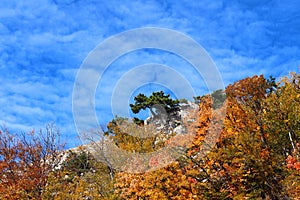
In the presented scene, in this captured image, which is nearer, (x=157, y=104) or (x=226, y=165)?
(x=226, y=165)

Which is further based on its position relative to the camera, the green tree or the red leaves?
the green tree

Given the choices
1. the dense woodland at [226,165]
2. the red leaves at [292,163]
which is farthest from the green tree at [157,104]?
the red leaves at [292,163]

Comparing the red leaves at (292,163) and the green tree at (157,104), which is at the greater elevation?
the green tree at (157,104)

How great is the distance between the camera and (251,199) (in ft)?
54.2

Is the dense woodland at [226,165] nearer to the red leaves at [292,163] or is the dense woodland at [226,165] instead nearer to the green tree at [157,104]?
the red leaves at [292,163]

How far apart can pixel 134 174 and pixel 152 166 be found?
1.86m

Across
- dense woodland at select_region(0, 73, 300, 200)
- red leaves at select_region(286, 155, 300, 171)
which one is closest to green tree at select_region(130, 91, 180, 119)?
dense woodland at select_region(0, 73, 300, 200)

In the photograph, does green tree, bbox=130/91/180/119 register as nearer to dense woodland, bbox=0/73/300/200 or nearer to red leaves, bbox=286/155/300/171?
dense woodland, bbox=0/73/300/200

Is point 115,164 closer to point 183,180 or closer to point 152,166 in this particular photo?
point 152,166

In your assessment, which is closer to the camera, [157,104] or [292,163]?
[292,163]

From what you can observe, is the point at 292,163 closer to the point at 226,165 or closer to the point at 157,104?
the point at 226,165

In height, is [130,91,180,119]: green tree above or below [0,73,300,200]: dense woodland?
above

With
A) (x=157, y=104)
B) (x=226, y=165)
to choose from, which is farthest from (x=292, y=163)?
(x=157, y=104)

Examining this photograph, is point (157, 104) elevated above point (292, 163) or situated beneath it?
elevated above
